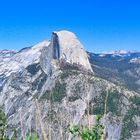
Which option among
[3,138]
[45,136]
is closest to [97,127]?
[45,136]

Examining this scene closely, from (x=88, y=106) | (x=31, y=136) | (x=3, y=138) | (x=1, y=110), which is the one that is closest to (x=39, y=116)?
(x=31, y=136)

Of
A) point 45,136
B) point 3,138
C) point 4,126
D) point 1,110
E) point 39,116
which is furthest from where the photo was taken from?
point 1,110

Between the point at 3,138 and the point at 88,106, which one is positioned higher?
the point at 88,106

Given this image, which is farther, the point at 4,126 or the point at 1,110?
the point at 1,110

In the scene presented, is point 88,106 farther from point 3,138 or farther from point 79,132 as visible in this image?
point 3,138

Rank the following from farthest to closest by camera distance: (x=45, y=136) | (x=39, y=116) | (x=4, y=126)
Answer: (x=4, y=126) < (x=39, y=116) < (x=45, y=136)

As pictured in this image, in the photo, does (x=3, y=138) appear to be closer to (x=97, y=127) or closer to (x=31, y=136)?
(x=31, y=136)
